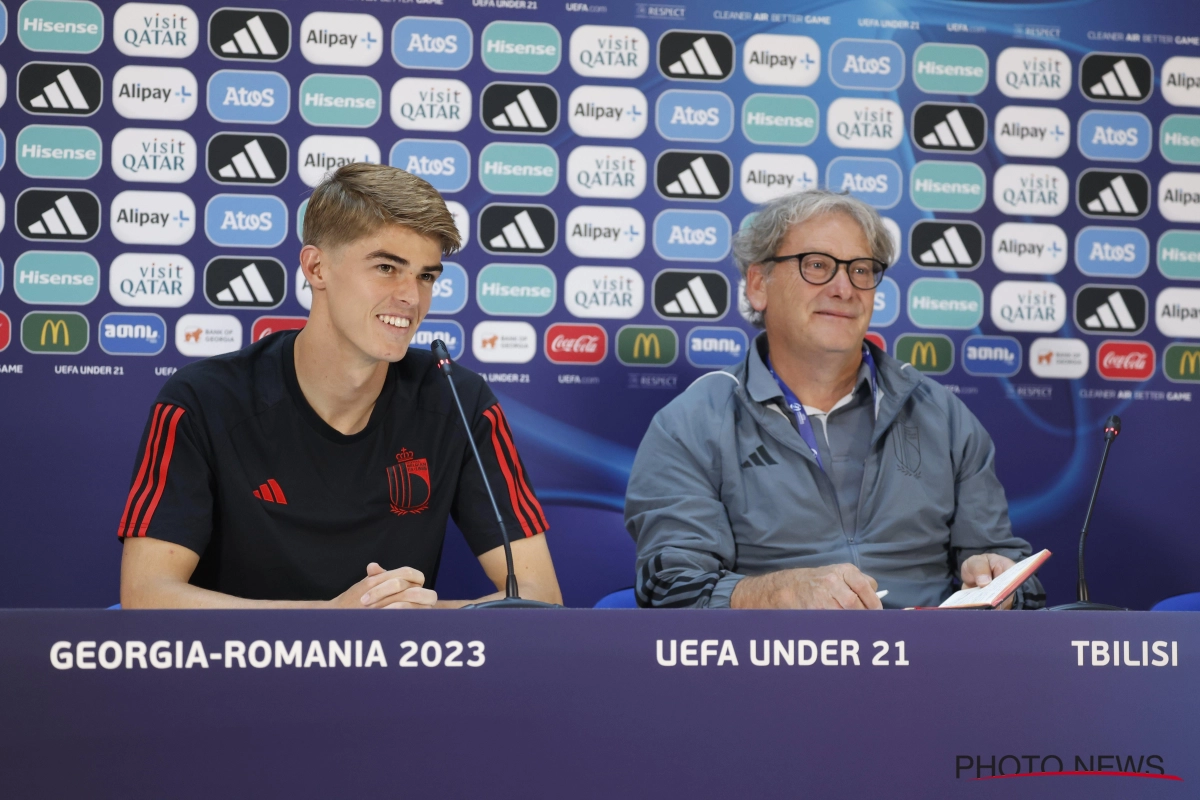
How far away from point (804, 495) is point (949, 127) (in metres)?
1.12

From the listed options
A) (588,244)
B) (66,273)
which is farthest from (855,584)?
(66,273)

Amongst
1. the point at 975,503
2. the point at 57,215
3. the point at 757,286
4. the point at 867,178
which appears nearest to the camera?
the point at 975,503

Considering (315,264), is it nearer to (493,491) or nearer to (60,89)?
(493,491)

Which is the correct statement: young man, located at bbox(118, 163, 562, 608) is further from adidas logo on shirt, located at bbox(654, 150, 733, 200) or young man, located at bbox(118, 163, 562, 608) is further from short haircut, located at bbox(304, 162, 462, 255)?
adidas logo on shirt, located at bbox(654, 150, 733, 200)

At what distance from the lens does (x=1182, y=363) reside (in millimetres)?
2484

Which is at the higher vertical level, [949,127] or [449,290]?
[949,127]

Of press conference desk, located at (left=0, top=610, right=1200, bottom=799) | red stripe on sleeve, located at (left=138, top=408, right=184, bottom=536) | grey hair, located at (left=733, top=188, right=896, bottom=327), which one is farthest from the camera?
grey hair, located at (left=733, top=188, right=896, bottom=327)

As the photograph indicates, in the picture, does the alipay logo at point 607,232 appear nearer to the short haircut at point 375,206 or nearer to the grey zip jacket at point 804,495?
the grey zip jacket at point 804,495

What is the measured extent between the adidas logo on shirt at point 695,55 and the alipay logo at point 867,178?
340mm

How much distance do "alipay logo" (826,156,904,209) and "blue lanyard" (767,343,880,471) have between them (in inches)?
21.9

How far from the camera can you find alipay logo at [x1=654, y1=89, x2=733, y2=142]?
7.68 ft

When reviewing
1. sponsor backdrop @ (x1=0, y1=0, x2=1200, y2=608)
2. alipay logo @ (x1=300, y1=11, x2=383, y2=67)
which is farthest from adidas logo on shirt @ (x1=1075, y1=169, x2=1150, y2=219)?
alipay logo @ (x1=300, y1=11, x2=383, y2=67)

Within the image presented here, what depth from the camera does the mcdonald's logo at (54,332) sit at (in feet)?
7.15

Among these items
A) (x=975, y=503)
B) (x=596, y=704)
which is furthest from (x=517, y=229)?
(x=596, y=704)
